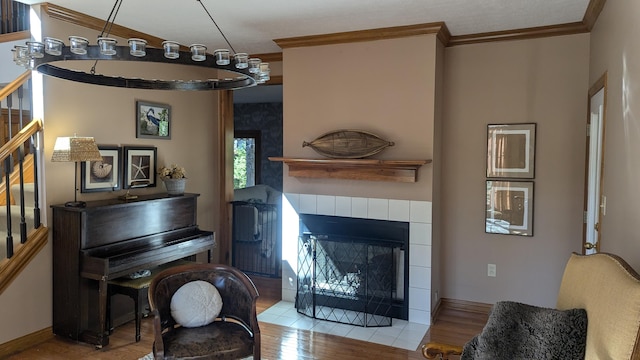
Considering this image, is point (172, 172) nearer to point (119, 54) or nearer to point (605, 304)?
point (119, 54)

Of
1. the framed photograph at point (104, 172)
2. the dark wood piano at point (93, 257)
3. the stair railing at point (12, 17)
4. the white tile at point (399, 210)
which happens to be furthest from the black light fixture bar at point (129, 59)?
the stair railing at point (12, 17)

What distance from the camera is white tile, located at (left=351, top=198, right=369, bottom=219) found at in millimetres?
4141

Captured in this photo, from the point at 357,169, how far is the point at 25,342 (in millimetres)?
2902

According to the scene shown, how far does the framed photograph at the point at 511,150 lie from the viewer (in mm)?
3975

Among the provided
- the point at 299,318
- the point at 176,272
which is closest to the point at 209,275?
the point at 176,272

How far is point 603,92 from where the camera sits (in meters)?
3.02

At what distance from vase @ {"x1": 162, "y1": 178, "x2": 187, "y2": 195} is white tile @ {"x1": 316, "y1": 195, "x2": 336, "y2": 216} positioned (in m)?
1.33

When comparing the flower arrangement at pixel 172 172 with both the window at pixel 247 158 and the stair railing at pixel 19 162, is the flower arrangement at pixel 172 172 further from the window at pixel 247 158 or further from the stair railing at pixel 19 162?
the window at pixel 247 158

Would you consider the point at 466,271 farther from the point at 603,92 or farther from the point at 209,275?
the point at 209,275

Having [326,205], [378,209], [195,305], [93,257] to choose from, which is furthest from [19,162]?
[378,209]

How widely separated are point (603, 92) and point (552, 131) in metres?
0.92

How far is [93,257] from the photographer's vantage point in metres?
3.39

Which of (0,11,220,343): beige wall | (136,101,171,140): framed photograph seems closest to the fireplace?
(0,11,220,343): beige wall

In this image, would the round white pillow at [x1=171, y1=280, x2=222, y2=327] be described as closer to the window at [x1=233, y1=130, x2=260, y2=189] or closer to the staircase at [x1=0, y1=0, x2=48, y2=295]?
the staircase at [x1=0, y1=0, x2=48, y2=295]
